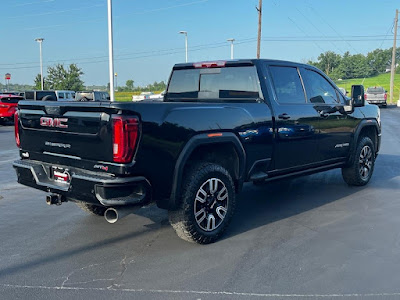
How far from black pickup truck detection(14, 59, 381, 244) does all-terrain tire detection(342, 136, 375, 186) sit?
53cm

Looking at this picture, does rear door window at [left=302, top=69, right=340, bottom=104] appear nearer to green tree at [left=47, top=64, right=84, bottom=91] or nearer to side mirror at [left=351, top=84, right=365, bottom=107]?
side mirror at [left=351, top=84, right=365, bottom=107]

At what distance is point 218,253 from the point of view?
434cm

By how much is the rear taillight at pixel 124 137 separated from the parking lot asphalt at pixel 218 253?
1088mm

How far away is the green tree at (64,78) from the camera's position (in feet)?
195

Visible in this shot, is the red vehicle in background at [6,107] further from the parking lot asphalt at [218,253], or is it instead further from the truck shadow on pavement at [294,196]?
the truck shadow on pavement at [294,196]

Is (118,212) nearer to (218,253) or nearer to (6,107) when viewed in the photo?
(218,253)

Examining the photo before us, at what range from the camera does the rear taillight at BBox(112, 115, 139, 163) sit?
3707 mm

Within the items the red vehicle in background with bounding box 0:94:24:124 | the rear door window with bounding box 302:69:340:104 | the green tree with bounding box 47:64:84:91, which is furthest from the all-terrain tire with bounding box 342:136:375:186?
the green tree with bounding box 47:64:84:91

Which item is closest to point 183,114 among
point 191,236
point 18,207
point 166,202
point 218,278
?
point 166,202

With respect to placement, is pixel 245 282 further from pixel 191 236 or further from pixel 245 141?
pixel 245 141

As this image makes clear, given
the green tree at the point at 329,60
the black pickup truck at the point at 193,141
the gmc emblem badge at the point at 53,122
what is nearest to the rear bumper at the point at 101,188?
the black pickup truck at the point at 193,141

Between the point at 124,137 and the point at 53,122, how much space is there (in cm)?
100

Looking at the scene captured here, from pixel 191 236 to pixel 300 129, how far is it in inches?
87.4

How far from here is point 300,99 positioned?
5824 millimetres
